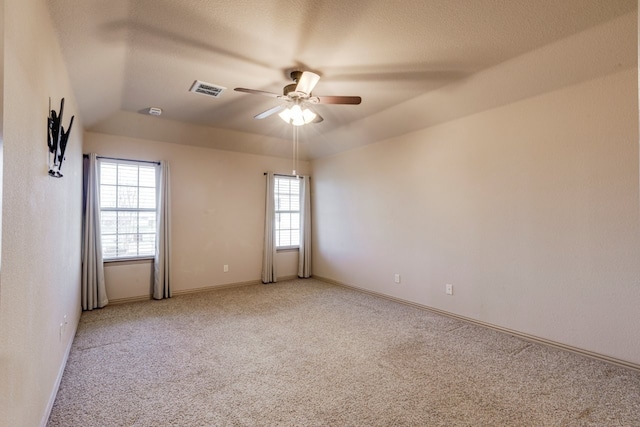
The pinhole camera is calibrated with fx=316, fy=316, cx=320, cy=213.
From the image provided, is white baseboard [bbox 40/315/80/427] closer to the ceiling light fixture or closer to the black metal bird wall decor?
the black metal bird wall decor

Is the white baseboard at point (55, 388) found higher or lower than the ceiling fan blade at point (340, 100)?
lower

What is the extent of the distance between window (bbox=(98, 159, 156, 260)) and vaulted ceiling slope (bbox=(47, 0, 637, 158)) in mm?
885

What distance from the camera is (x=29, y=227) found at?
63.7 inches

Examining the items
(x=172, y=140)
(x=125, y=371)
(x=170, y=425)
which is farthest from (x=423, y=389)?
(x=172, y=140)

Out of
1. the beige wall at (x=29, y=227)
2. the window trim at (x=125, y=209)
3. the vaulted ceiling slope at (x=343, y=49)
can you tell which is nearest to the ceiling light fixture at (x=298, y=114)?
the vaulted ceiling slope at (x=343, y=49)

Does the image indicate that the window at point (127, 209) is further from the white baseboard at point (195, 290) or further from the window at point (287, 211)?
the window at point (287, 211)

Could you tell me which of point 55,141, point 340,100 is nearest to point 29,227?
point 55,141

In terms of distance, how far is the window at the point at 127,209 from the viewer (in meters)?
4.60

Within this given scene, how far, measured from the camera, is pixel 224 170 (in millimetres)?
5578

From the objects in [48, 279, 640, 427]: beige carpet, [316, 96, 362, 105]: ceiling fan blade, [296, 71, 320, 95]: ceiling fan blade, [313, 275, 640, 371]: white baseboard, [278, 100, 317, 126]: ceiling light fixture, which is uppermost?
[296, 71, 320, 95]: ceiling fan blade

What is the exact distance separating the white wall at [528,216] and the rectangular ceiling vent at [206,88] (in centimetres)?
259

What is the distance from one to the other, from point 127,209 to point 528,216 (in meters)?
5.28

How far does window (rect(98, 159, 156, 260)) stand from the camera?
15.1 ft

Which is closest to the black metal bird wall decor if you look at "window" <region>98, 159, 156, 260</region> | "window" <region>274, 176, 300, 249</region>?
"window" <region>98, 159, 156, 260</region>
